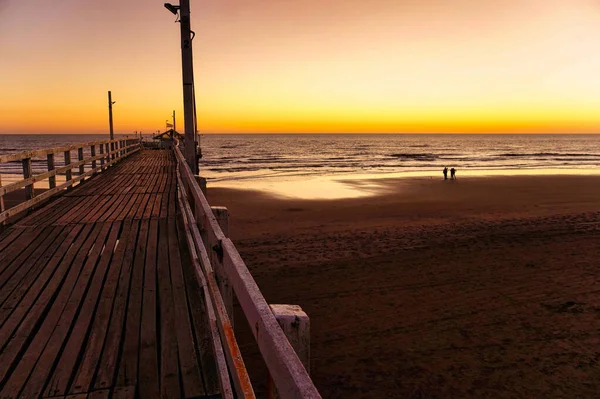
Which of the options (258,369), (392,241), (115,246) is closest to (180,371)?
(258,369)

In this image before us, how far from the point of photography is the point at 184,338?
11.3 ft

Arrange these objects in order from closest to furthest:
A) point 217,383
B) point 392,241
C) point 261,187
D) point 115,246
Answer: point 217,383
point 115,246
point 392,241
point 261,187

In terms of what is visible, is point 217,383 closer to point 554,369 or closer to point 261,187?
point 554,369

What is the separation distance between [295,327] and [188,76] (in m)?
9.36

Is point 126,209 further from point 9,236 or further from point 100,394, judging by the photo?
point 100,394

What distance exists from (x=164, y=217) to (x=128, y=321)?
4.13 metres

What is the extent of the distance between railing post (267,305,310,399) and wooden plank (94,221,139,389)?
1.85 metres

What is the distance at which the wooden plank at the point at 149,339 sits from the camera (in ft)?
9.40

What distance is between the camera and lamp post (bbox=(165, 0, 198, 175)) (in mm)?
9625

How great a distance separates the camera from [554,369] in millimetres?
5551

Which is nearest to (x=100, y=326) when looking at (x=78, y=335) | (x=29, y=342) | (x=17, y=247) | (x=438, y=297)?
(x=78, y=335)

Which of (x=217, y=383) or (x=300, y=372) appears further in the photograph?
(x=217, y=383)

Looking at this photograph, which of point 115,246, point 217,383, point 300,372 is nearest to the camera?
point 300,372

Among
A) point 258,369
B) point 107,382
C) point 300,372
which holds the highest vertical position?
point 300,372
